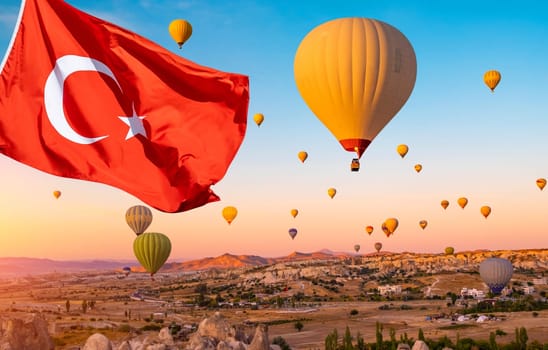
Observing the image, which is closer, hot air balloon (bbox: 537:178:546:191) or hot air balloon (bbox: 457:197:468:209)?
hot air balloon (bbox: 537:178:546:191)

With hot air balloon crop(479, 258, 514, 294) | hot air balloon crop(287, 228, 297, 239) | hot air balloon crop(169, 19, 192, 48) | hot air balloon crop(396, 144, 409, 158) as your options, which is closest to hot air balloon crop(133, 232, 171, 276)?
hot air balloon crop(169, 19, 192, 48)

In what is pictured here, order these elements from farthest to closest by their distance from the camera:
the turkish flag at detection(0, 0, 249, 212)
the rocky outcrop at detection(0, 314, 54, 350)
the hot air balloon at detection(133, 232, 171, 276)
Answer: the hot air balloon at detection(133, 232, 171, 276)
the rocky outcrop at detection(0, 314, 54, 350)
the turkish flag at detection(0, 0, 249, 212)

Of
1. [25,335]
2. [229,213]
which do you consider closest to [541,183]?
[229,213]

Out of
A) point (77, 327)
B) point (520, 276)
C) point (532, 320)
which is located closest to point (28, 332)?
point (77, 327)

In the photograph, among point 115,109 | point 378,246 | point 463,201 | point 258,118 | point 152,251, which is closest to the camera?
point 115,109

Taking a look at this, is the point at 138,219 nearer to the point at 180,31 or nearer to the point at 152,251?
the point at 152,251

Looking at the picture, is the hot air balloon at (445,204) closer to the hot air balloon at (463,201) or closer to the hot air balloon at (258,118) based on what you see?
the hot air balloon at (463,201)

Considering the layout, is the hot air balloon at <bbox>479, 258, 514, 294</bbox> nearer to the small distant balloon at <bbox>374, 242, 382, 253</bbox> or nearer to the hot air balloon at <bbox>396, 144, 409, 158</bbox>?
the hot air balloon at <bbox>396, 144, 409, 158</bbox>
